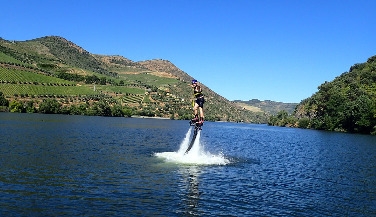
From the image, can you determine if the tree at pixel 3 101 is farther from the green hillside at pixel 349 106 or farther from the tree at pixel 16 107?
the green hillside at pixel 349 106

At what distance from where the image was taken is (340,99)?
154 meters

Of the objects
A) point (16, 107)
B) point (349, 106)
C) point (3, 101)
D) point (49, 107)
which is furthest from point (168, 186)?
point (49, 107)

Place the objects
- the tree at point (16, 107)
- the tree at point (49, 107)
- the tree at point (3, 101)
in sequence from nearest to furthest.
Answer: the tree at point (16, 107), the tree at point (3, 101), the tree at point (49, 107)

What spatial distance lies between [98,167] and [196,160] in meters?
10.8

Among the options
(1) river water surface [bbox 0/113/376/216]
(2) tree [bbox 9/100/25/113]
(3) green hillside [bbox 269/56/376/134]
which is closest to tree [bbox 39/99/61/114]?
(2) tree [bbox 9/100/25/113]

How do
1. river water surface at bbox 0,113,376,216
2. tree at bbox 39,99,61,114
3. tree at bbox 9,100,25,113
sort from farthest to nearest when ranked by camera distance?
tree at bbox 39,99,61,114
tree at bbox 9,100,25,113
river water surface at bbox 0,113,376,216

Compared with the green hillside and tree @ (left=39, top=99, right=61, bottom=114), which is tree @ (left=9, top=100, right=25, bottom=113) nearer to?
tree @ (left=39, top=99, right=61, bottom=114)

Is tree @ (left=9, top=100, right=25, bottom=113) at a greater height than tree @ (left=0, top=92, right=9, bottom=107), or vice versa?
tree @ (left=0, top=92, right=9, bottom=107)

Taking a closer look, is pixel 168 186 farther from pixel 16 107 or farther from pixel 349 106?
pixel 16 107

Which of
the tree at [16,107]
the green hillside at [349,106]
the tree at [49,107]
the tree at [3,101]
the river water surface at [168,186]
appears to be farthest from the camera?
the tree at [49,107]

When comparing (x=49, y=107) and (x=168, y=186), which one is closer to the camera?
(x=168, y=186)

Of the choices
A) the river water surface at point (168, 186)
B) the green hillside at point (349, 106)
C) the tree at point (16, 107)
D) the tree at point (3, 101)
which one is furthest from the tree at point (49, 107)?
the river water surface at point (168, 186)

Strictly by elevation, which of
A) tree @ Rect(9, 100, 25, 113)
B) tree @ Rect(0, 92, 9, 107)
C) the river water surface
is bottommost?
the river water surface

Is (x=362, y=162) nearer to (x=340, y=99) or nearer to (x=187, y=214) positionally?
(x=187, y=214)
